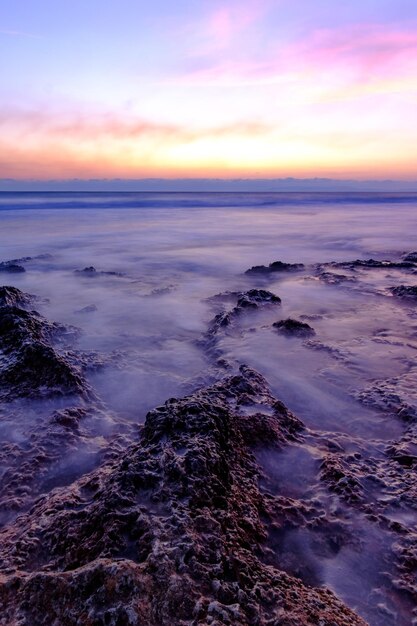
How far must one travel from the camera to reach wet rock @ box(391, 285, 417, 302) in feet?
22.8

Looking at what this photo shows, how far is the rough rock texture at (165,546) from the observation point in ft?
4.54

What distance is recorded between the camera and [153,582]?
55.9 inches

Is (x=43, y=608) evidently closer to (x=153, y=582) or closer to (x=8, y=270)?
(x=153, y=582)

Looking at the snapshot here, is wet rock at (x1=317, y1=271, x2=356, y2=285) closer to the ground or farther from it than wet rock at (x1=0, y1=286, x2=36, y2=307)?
closer to the ground

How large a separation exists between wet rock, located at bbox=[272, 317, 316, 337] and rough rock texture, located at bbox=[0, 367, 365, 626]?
2.81 meters

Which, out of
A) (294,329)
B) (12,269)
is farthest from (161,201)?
(294,329)

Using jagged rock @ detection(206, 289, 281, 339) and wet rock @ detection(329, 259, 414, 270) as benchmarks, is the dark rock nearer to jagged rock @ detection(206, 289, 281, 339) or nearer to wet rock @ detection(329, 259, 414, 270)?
jagged rock @ detection(206, 289, 281, 339)

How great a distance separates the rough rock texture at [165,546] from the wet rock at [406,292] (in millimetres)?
5435

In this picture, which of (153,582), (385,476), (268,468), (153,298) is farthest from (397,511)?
(153,298)

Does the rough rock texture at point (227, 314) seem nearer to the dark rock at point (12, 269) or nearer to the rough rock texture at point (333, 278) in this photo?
the rough rock texture at point (333, 278)

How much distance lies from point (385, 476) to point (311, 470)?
45 cm

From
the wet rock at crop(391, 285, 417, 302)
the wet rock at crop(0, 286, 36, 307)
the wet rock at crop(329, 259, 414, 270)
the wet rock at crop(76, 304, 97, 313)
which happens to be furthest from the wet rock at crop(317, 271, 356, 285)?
the wet rock at crop(0, 286, 36, 307)

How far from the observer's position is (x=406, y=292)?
715 cm

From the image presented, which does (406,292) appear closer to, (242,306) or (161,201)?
(242,306)
